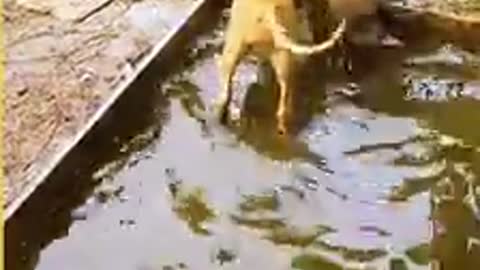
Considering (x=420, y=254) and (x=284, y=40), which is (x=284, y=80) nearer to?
(x=284, y=40)

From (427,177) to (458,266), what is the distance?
A: 0.88 feet

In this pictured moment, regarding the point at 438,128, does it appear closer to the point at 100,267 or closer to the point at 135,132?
the point at 135,132

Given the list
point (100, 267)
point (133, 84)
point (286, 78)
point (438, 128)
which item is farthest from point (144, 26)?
point (100, 267)

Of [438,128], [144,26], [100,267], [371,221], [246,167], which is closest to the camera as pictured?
[100,267]

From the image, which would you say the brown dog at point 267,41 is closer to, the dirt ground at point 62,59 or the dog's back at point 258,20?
the dog's back at point 258,20

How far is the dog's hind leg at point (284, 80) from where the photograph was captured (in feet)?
6.84

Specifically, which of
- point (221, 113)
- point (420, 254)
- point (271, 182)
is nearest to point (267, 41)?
point (221, 113)

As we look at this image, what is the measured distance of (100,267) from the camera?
5.65 ft

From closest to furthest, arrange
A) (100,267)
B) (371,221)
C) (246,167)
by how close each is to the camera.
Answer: (100,267), (371,221), (246,167)

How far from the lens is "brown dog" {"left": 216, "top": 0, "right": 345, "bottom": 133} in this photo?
6.79 feet

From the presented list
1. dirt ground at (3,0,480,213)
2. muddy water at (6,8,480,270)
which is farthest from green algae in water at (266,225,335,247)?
dirt ground at (3,0,480,213)

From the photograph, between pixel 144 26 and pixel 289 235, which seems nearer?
pixel 289 235

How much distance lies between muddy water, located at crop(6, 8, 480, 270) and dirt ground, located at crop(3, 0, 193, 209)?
95mm

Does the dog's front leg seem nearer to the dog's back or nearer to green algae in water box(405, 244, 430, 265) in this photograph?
the dog's back
